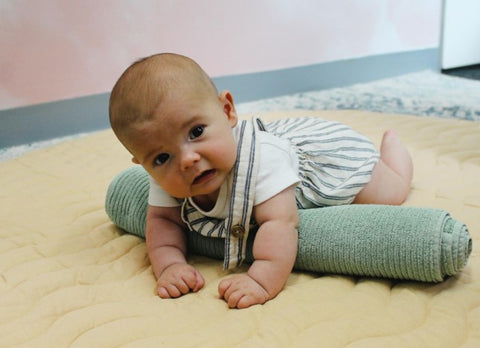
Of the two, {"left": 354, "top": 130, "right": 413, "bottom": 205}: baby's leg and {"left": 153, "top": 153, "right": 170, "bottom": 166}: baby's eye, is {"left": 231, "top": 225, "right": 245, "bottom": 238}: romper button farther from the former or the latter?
{"left": 354, "top": 130, "right": 413, "bottom": 205}: baby's leg

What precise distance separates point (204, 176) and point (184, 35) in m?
1.78

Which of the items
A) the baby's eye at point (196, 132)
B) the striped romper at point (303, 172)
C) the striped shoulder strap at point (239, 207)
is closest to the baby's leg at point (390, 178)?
the striped romper at point (303, 172)

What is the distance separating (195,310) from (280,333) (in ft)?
0.53

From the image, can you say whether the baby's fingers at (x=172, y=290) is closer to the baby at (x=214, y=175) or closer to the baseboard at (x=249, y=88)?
the baby at (x=214, y=175)

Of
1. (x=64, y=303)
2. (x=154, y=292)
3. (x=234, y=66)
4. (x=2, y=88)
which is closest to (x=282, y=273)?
(x=154, y=292)

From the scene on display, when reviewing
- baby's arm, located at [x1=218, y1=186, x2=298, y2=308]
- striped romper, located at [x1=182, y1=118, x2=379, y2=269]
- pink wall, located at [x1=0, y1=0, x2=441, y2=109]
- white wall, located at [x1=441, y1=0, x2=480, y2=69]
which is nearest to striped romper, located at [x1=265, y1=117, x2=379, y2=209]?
striped romper, located at [x1=182, y1=118, x2=379, y2=269]

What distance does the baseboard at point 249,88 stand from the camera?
2287 mm

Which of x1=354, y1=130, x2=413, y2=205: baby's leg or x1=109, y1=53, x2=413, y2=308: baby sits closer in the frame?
x1=109, y1=53, x2=413, y2=308: baby

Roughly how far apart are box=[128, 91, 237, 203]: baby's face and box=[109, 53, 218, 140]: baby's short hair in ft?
0.06

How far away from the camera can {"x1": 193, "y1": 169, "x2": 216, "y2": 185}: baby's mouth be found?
2.96ft

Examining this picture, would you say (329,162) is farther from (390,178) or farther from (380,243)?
(380,243)

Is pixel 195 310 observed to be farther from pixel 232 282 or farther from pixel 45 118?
pixel 45 118

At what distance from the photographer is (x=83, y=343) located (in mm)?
766

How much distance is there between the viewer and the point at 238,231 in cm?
96
